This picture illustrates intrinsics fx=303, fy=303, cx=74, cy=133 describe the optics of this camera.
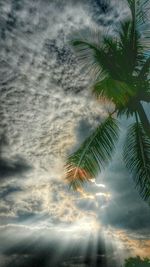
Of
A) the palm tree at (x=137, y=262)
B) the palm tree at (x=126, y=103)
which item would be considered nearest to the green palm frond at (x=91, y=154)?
the palm tree at (x=126, y=103)

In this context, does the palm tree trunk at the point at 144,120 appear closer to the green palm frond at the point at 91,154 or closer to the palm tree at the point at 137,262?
the green palm frond at the point at 91,154

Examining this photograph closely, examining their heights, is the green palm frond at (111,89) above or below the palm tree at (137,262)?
above

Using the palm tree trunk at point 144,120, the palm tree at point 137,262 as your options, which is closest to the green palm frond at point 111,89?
the palm tree trunk at point 144,120

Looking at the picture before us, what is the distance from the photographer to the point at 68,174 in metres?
8.84

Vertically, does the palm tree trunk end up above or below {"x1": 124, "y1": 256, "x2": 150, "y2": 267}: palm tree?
above

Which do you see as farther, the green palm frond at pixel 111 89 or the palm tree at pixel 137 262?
the palm tree at pixel 137 262

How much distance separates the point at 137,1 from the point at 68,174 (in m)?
5.18

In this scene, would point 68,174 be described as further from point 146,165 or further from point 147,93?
point 147,93

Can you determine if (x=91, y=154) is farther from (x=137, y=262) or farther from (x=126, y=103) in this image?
(x=137, y=262)

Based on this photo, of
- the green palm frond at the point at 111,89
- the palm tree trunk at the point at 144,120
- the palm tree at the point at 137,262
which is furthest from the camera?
the palm tree at the point at 137,262

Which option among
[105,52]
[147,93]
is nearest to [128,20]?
[105,52]

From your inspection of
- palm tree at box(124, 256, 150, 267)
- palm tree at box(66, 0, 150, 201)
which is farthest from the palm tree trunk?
palm tree at box(124, 256, 150, 267)

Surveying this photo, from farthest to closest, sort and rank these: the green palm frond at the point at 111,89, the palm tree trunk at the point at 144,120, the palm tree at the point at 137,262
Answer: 1. the palm tree at the point at 137,262
2. the palm tree trunk at the point at 144,120
3. the green palm frond at the point at 111,89

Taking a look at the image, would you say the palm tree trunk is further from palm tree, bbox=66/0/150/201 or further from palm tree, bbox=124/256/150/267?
palm tree, bbox=124/256/150/267
